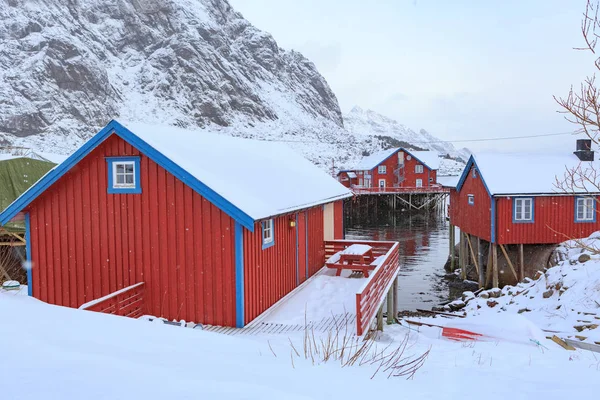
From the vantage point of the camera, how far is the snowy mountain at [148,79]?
8469 cm

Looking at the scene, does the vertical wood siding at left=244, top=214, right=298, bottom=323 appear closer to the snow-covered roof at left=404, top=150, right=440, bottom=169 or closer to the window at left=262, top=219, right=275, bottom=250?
the window at left=262, top=219, right=275, bottom=250

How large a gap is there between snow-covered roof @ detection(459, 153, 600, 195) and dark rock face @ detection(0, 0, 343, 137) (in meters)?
75.7

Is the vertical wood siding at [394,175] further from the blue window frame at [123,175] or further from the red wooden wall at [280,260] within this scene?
the blue window frame at [123,175]

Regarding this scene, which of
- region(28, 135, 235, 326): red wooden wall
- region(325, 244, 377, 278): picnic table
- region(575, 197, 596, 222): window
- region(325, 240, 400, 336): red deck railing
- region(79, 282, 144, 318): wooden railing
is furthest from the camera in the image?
region(575, 197, 596, 222): window

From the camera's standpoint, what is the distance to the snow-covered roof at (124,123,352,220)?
10039mm

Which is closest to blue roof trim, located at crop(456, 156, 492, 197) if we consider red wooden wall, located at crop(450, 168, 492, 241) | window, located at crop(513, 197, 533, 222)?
red wooden wall, located at crop(450, 168, 492, 241)

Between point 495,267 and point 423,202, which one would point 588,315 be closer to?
point 495,267

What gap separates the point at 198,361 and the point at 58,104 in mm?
95045

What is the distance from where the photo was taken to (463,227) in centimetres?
2719

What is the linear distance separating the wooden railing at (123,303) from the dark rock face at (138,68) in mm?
79403

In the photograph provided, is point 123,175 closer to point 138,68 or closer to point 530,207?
point 530,207

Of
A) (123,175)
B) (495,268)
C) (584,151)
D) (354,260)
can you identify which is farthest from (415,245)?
(123,175)

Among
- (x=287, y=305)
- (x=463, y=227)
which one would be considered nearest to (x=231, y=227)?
(x=287, y=305)

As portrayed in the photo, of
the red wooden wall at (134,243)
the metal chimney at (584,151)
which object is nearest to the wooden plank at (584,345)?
the red wooden wall at (134,243)
